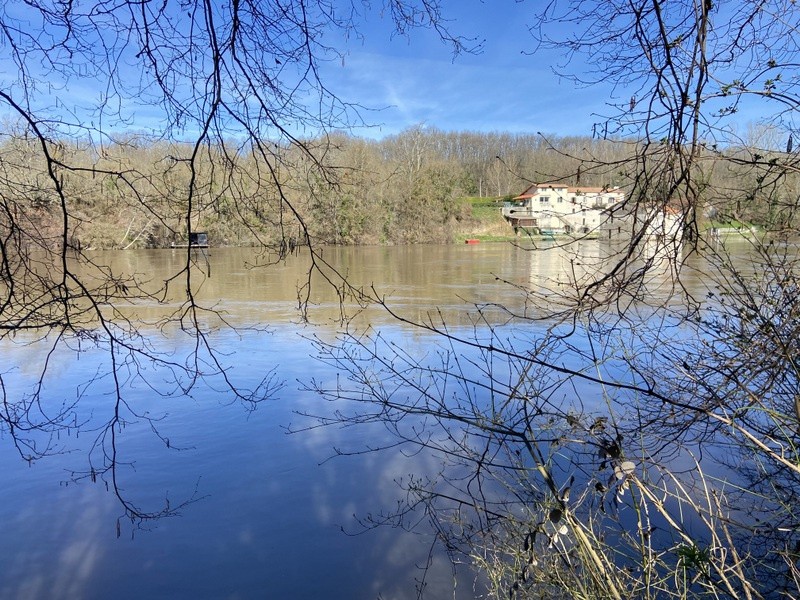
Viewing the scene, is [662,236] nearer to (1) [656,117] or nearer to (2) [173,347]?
(1) [656,117]

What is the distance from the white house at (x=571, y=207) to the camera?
85.3 inches

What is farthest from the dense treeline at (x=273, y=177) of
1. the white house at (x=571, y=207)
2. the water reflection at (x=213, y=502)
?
the water reflection at (x=213, y=502)

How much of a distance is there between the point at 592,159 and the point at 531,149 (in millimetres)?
546

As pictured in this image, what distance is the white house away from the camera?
2166mm

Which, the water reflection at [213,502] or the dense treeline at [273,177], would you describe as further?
the water reflection at [213,502]

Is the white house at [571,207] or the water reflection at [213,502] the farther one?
the water reflection at [213,502]

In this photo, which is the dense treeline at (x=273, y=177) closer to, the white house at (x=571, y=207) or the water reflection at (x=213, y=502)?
the white house at (x=571, y=207)

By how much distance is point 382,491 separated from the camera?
4559mm

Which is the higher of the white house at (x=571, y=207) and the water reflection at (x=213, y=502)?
the white house at (x=571, y=207)

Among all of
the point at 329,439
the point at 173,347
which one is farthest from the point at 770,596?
the point at 173,347

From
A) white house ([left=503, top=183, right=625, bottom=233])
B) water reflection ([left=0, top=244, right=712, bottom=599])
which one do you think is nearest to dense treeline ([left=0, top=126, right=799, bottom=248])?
white house ([left=503, top=183, right=625, bottom=233])

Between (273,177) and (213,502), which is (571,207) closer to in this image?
(273,177)

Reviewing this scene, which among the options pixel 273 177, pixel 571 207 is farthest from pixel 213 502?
pixel 571 207

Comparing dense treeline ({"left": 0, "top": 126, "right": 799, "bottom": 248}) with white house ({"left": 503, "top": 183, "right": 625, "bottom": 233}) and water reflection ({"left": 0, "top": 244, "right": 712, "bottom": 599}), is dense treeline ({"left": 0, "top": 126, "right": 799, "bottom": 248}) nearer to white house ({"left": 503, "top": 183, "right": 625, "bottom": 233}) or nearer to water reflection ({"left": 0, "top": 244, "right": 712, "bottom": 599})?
white house ({"left": 503, "top": 183, "right": 625, "bottom": 233})
